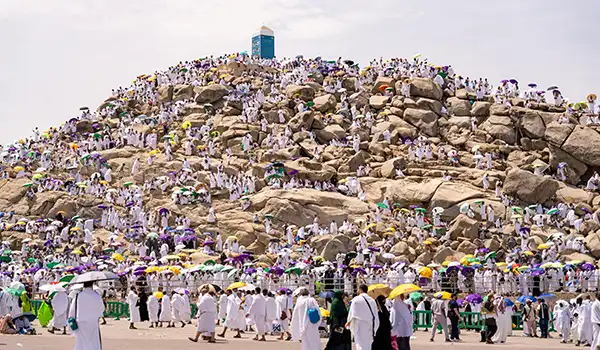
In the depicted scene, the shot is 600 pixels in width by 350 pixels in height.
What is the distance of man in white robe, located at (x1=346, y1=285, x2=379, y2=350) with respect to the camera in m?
12.6

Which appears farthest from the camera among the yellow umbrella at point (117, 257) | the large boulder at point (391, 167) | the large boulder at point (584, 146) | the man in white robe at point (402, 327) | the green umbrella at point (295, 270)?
the large boulder at point (584, 146)

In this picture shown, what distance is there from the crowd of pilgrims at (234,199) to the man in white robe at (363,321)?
15093mm

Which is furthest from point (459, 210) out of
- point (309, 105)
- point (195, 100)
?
point (195, 100)

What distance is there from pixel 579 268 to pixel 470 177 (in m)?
13.5

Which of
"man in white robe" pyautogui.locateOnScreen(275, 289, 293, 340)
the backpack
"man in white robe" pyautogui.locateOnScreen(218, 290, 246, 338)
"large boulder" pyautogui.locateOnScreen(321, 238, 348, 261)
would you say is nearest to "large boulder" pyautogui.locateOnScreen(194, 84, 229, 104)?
"large boulder" pyautogui.locateOnScreen(321, 238, 348, 261)

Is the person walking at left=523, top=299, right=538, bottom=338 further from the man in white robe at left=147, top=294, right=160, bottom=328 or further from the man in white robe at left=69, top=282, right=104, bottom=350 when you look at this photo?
the man in white robe at left=69, top=282, right=104, bottom=350

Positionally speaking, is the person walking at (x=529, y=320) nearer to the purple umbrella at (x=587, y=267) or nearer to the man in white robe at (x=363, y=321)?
the purple umbrella at (x=587, y=267)

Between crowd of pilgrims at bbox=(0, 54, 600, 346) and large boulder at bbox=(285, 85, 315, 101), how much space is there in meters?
0.63

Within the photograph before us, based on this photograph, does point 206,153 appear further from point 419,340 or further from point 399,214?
point 419,340

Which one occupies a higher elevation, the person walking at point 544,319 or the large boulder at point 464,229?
the large boulder at point 464,229

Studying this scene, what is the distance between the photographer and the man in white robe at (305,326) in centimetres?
1435

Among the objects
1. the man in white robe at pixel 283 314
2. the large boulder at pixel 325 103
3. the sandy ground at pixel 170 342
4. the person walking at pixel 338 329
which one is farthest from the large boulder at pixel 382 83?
the person walking at pixel 338 329

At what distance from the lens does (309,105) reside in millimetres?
53688

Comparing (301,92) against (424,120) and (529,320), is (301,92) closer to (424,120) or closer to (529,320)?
(424,120)
